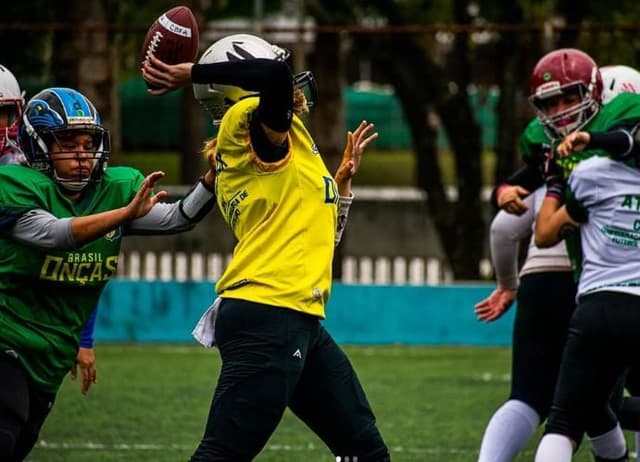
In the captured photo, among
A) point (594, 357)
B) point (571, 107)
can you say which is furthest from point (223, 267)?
point (594, 357)

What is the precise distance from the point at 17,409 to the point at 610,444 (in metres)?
2.56

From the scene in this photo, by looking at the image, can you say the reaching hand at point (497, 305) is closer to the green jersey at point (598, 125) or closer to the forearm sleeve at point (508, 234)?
the forearm sleeve at point (508, 234)

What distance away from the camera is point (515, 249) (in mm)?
7043

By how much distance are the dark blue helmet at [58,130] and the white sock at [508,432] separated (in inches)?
77.5

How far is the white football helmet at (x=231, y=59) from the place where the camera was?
5.54m

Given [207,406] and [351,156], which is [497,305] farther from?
[207,406]

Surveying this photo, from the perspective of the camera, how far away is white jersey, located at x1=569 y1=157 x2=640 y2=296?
5.78 meters

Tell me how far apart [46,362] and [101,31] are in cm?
870

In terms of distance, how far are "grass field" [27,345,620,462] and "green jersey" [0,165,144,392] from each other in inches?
90.7

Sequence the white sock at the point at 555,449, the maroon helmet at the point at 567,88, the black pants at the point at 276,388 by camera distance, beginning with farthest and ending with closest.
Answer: the maroon helmet at the point at 567,88 < the white sock at the point at 555,449 < the black pants at the point at 276,388

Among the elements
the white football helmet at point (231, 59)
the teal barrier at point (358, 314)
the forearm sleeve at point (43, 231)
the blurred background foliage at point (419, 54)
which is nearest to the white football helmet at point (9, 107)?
the forearm sleeve at point (43, 231)

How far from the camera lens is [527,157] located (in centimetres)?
673

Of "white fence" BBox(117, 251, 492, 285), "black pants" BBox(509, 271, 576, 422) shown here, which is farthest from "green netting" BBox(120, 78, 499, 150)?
"black pants" BBox(509, 271, 576, 422)

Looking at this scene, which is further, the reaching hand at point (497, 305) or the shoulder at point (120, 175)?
the reaching hand at point (497, 305)
